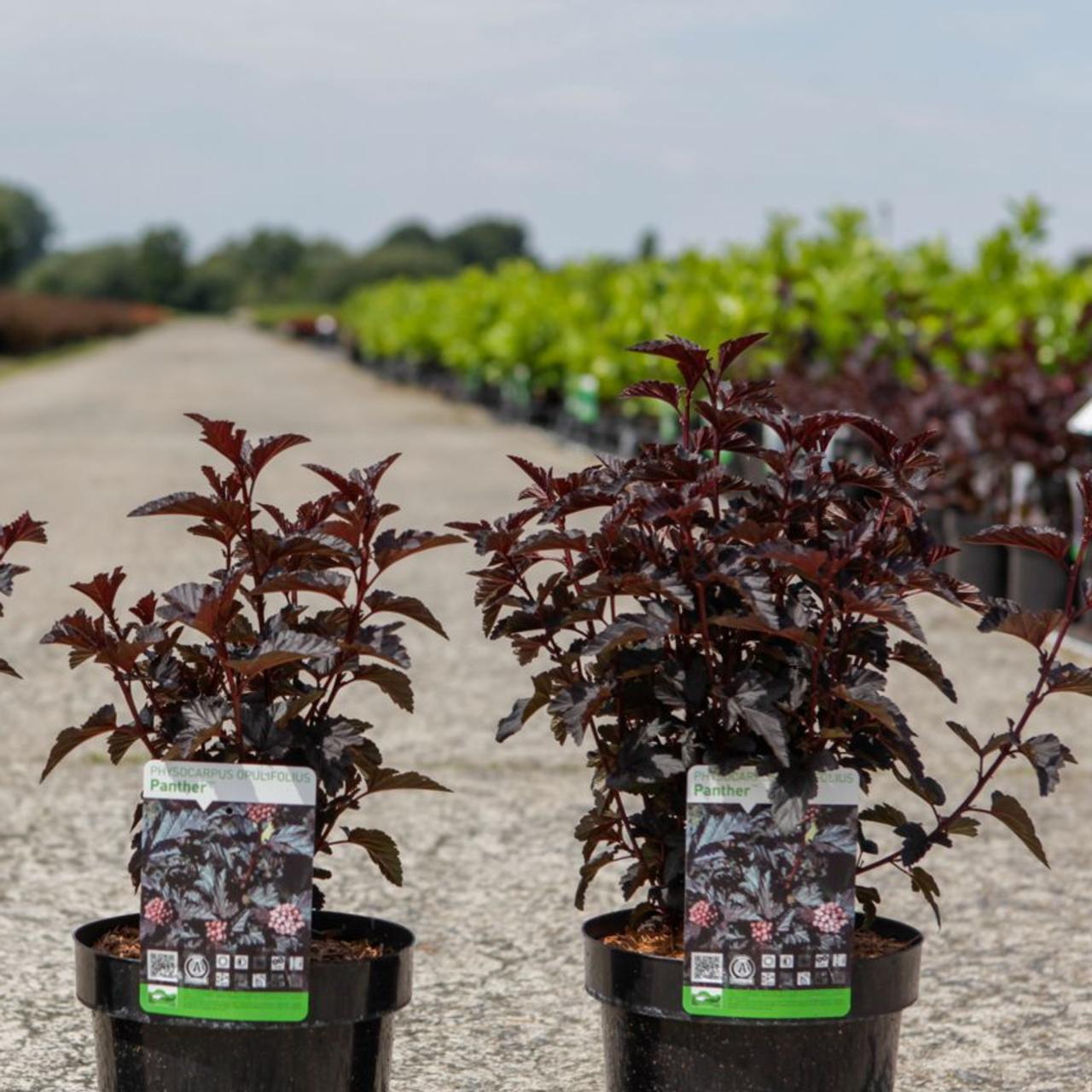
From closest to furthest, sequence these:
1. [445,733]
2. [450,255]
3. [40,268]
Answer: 1. [445,733]
2. [450,255]
3. [40,268]

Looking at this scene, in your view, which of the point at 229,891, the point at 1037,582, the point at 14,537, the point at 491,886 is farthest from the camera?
the point at 1037,582

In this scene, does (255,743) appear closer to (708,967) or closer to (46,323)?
(708,967)

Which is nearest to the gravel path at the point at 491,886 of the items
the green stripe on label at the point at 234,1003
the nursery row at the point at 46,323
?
the green stripe on label at the point at 234,1003

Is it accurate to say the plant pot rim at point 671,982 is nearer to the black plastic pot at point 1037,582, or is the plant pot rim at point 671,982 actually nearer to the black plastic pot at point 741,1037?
the black plastic pot at point 741,1037

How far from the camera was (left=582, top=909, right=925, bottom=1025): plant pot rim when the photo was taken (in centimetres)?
257

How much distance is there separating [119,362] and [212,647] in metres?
43.3

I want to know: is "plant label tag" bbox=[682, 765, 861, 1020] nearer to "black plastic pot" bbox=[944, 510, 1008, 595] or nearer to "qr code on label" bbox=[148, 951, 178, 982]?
"qr code on label" bbox=[148, 951, 178, 982]

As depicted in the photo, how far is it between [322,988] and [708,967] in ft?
1.62

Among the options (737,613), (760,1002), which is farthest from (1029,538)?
(760,1002)

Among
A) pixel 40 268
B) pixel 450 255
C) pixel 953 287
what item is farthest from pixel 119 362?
pixel 40 268

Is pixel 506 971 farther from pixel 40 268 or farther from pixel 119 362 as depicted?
pixel 40 268

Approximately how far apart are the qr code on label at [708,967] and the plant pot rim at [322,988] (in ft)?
1.33

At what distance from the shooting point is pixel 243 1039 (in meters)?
2.55

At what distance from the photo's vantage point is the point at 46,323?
174 feet
